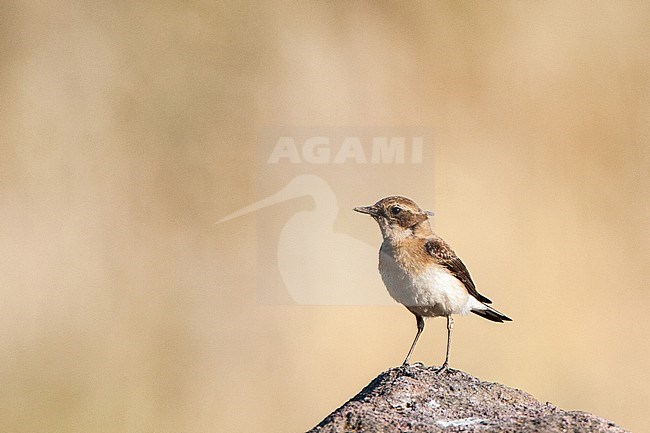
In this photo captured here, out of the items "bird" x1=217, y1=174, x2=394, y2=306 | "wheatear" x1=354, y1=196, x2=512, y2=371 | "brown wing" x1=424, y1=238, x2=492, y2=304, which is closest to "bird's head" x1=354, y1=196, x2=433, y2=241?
"wheatear" x1=354, y1=196, x2=512, y2=371

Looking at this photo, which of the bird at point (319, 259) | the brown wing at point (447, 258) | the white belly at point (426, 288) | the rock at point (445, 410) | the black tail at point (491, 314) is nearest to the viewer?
the rock at point (445, 410)

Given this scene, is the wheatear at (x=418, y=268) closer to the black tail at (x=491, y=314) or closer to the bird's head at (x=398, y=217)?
the bird's head at (x=398, y=217)

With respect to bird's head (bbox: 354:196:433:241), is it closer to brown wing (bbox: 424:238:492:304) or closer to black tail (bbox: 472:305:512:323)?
brown wing (bbox: 424:238:492:304)

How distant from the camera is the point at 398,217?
8336 mm

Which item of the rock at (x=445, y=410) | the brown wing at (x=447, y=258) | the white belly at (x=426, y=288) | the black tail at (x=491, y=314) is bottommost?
the rock at (x=445, y=410)

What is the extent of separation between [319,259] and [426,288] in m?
6.82

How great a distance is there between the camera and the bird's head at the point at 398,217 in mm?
8312


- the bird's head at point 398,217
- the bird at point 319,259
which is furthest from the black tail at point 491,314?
the bird at point 319,259

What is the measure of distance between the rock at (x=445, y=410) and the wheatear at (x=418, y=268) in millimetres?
964

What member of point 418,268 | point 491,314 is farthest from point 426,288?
point 491,314

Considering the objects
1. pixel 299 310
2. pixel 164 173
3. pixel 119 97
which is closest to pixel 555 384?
pixel 299 310

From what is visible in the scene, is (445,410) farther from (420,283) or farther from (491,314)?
(491,314)

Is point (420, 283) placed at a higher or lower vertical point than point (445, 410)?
higher

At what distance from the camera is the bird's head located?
8.31m
